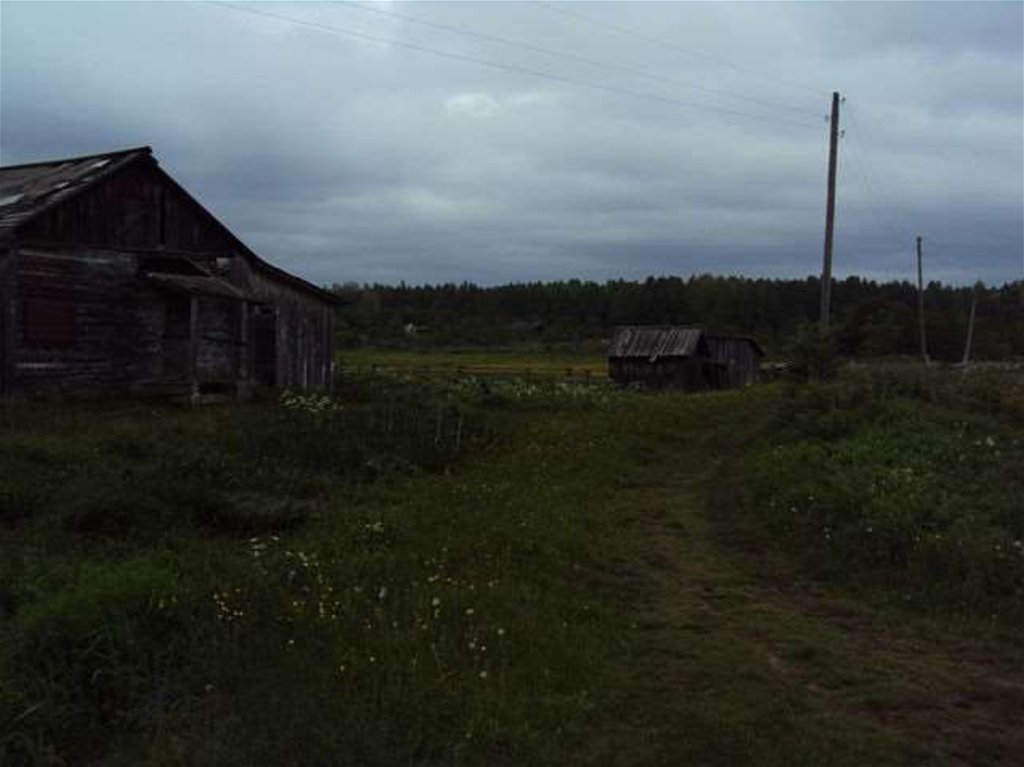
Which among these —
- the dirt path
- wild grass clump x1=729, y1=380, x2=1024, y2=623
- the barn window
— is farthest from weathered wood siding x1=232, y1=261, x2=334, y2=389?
the dirt path

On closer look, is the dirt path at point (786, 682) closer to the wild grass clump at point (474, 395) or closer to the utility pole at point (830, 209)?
the wild grass clump at point (474, 395)

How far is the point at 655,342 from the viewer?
45531mm

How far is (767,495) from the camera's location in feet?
42.8

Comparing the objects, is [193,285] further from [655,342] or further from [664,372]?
[655,342]

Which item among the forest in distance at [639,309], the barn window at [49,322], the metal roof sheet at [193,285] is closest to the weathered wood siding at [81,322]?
the barn window at [49,322]

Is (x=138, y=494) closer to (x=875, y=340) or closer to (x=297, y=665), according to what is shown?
(x=297, y=665)

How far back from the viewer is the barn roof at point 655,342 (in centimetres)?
4447

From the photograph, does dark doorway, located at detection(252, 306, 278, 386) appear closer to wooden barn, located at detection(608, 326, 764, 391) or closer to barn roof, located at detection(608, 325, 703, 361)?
wooden barn, located at detection(608, 326, 764, 391)

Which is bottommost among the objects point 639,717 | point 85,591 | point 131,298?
point 639,717

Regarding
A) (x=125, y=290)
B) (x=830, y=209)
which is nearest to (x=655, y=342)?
(x=830, y=209)

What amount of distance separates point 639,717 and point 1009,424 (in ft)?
41.7

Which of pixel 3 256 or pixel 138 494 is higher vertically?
pixel 3 256

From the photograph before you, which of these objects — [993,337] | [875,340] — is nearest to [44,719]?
[875,340]

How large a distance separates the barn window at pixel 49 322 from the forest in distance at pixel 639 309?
70.3 metres
